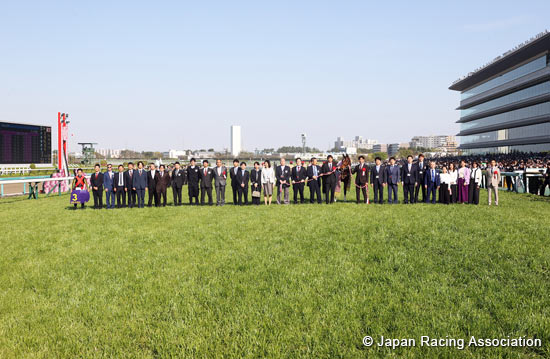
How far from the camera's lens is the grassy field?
3.62m

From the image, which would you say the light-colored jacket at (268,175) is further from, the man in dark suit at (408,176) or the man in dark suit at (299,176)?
the man in dark suit at (408,176)

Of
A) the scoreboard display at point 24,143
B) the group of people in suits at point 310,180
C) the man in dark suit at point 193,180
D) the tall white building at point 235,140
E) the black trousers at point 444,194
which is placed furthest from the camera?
the tall white building at point 235,140

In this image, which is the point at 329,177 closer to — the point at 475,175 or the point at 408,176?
the point at 408,176

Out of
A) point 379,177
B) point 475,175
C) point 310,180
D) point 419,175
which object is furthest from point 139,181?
point 475,175

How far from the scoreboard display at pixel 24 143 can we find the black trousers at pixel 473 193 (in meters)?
30.1

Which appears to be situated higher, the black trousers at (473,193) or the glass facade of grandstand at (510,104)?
the glass facade of grandstand at (510,104)

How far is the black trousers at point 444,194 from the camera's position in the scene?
1347cm

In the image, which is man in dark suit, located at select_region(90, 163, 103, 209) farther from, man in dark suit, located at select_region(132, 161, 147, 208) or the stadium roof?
the stadium roof

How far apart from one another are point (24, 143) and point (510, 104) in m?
76.7

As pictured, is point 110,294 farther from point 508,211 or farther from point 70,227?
point 508,211

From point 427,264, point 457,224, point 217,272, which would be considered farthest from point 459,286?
point 457,224

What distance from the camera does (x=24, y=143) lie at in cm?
2647

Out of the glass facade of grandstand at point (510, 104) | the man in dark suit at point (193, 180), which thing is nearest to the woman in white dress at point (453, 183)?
the man in dark suit at point (193, 180)

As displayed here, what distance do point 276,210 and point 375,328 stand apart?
8294 mm
